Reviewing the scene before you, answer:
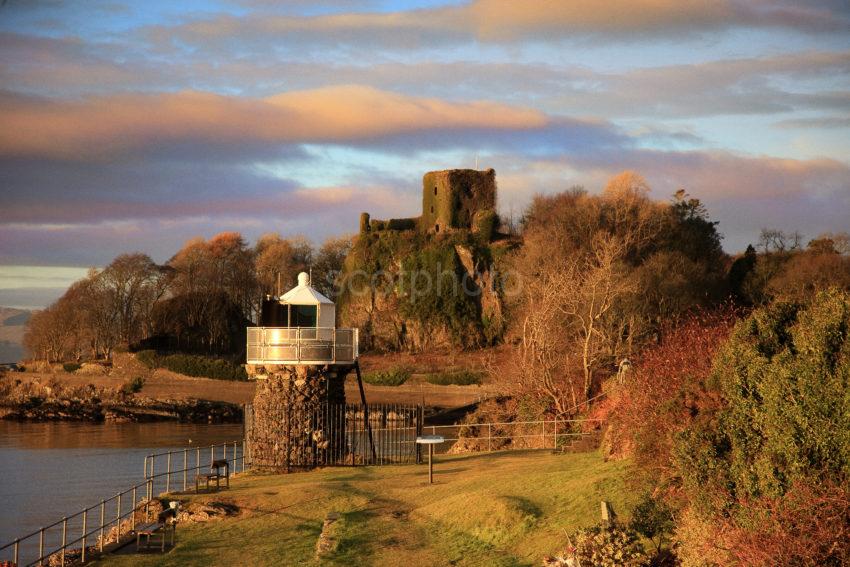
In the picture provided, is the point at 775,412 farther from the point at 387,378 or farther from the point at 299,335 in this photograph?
the point at 387,378

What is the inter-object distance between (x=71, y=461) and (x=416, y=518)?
2892 cm

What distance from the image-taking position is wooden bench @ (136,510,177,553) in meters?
20.3

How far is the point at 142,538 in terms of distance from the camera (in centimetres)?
2086

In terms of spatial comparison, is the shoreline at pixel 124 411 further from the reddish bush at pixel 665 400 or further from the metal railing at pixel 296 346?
the reddish bush at pixel 665 400

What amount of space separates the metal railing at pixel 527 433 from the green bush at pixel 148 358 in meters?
39.0

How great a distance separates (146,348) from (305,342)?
181ft

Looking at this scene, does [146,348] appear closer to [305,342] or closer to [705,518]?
[305,342]

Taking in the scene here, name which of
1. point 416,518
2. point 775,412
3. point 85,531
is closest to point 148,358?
point 85,531

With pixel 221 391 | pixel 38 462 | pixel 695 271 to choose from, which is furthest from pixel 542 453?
pixel 221 391

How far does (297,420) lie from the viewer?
2956cm

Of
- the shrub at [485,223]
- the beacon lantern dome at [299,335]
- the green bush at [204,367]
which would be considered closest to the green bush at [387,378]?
the green bush at [204,367]

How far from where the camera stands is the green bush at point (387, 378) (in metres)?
69.0

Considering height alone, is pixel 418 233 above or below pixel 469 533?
above

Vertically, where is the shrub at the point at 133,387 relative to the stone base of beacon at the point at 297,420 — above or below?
below
